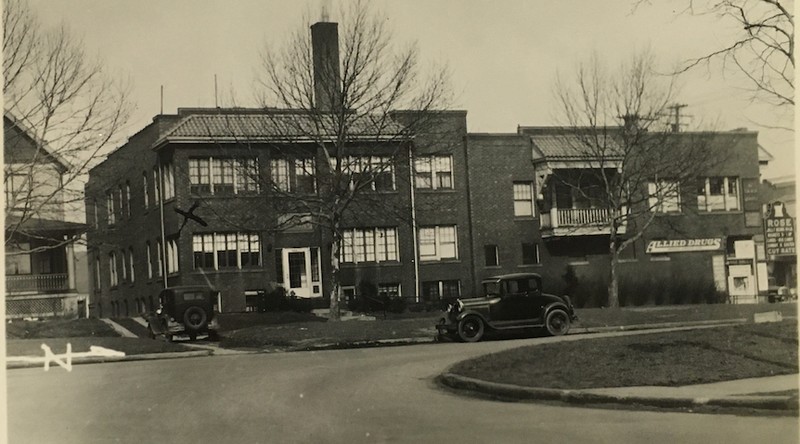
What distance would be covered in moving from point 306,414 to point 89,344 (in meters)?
8.24

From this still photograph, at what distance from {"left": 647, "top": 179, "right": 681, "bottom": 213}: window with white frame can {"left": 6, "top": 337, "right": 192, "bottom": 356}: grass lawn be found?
37.0 ft

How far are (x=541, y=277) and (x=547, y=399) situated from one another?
875 centimetres

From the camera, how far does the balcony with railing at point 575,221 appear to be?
19281 mm

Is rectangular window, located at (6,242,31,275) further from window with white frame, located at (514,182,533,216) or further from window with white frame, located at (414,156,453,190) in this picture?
window with white frame, located at (514,182,533,216)

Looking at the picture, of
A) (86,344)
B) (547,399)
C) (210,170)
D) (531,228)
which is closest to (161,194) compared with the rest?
(210,170)

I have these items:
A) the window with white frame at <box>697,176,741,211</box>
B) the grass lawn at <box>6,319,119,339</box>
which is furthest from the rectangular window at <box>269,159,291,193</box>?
the window with white frame at <box>697,176,741,211</box>

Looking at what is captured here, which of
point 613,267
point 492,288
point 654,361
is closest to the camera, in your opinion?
point 654,361

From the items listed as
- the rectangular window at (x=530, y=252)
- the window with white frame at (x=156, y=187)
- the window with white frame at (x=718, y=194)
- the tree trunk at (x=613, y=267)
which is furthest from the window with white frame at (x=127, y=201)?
the window with white frame at (x=718, y=194)

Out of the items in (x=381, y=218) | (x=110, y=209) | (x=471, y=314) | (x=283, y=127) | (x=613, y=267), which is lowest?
(x=471, y=314)

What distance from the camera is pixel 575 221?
19422 millimetres

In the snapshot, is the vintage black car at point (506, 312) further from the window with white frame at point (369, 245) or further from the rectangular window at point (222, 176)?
the rectangular window at point (222, 176)

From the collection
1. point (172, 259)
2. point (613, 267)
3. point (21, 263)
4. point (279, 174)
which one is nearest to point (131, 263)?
point (172, 259)

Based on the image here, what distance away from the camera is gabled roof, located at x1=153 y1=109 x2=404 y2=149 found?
25.1 meters

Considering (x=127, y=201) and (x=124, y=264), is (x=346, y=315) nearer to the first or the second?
(x=124, y=264)
